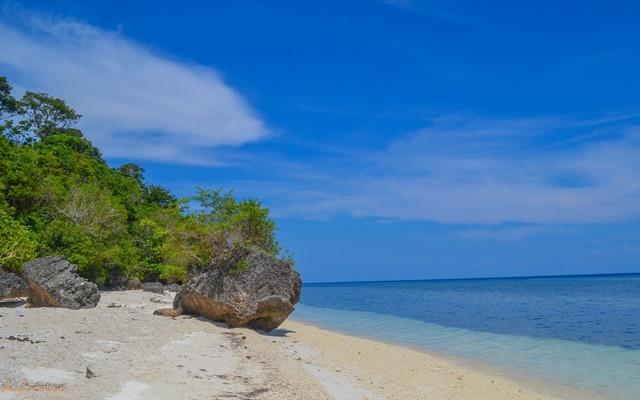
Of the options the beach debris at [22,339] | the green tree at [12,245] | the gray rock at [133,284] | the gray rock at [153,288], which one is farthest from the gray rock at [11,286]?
the gray rock at [133,284]

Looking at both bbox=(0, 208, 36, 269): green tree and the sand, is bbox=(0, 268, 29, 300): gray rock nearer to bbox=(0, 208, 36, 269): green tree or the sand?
bbox=(0, 208, 36, 269): green tree

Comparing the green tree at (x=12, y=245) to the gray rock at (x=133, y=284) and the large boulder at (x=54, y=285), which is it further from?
the gray rock at (x=133, y=284)

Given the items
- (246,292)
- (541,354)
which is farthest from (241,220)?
(541,354)

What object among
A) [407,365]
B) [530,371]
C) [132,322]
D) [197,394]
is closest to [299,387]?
[197,394]

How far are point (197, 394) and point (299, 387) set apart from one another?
7.31 feet

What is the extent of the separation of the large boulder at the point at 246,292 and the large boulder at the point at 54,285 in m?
3.32

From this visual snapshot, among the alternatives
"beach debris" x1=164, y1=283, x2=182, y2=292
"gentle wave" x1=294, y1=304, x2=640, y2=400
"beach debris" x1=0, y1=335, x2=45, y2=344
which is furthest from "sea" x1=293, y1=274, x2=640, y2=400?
"beach debris" x1=0, y1=335, x2=45, y2=344

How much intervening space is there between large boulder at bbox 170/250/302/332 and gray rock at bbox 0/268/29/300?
550 centimetres

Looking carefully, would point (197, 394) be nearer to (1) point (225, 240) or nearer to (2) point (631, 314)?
(1) point (225, 240)

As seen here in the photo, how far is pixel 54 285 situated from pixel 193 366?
856 centimetres

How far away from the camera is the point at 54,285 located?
53.9 feet

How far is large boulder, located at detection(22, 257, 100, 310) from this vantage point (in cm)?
1638

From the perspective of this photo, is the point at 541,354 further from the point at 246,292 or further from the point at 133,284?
the point at 133,284

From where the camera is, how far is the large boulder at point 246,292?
17.2 meters
